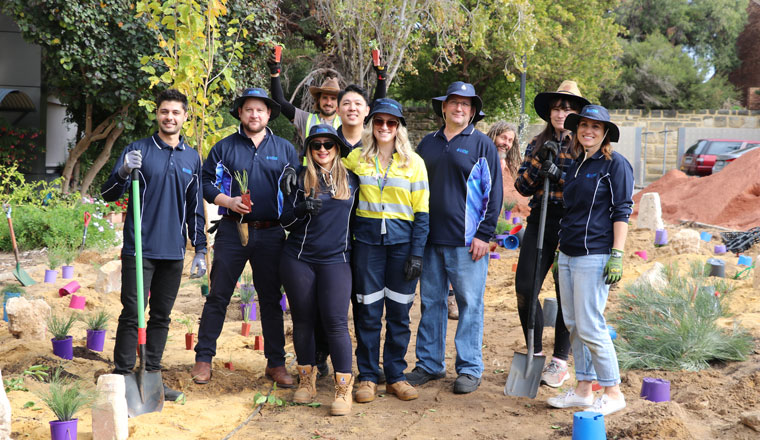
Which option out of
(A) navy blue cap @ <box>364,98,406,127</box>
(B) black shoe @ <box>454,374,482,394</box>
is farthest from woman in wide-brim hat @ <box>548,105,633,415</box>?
(A) navy blue cap @ <box>364,98,406,127</box>

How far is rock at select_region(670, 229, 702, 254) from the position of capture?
32.1ft

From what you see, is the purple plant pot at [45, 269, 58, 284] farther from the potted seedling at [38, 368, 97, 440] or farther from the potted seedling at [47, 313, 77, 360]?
the potted seedling at [38, 368, 97, 440]

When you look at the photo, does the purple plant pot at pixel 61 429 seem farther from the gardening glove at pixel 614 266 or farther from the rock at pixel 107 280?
the rock at pixel 107 280

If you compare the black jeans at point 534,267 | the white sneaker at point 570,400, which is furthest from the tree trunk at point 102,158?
the white sneaker at point 570,400

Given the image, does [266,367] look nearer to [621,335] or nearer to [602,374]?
[602,374]

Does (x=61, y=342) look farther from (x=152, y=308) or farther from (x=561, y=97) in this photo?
(x=561, y=97)

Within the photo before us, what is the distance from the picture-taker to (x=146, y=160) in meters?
4.48

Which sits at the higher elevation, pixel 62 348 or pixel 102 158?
pixel 102 158

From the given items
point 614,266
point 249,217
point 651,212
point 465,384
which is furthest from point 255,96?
point 651,212

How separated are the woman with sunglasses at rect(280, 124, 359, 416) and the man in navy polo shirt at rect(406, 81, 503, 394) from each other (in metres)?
0.65

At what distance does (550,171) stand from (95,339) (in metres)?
3.71

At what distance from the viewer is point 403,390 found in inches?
186

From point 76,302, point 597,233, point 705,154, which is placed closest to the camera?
point 597,233

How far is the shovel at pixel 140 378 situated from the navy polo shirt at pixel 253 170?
67 cm
